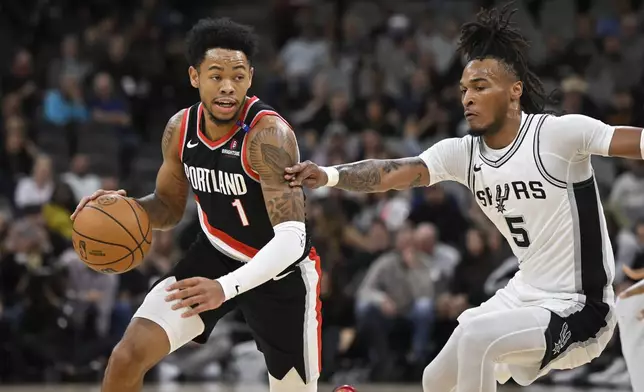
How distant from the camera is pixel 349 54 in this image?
52.0 ft

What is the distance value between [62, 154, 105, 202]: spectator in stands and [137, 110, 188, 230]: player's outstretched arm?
7.00 m

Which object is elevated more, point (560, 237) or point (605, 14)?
point (605, 14)

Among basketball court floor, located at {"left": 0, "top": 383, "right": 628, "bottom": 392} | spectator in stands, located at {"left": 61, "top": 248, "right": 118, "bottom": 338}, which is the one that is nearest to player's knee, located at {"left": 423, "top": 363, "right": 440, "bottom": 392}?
basketball court floor, located at {"left": 0, "top": 383, "right": 628, "bottom": 392}

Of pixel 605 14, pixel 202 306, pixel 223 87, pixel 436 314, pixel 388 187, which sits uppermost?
pixel 605 14

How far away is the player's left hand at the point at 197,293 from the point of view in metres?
5.50

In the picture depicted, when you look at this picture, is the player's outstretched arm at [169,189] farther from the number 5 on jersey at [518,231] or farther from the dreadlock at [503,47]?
the number 5 on jersey at [518,231]

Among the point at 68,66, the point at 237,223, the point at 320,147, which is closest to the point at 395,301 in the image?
the point at 320,147

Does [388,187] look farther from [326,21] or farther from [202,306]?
[326,21]

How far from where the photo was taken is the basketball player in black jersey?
19.9 feet

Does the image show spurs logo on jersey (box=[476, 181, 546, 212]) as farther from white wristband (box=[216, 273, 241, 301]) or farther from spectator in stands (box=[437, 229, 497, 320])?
spectator in stands (box=[437, 229, 497, 320])

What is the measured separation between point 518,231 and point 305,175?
120cm

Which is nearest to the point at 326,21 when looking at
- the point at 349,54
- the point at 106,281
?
the point at 349,54

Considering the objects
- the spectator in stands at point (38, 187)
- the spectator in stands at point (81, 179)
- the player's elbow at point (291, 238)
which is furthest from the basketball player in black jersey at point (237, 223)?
the spectator in stands at point (81, 179)

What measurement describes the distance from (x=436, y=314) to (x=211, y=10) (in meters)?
8.24
